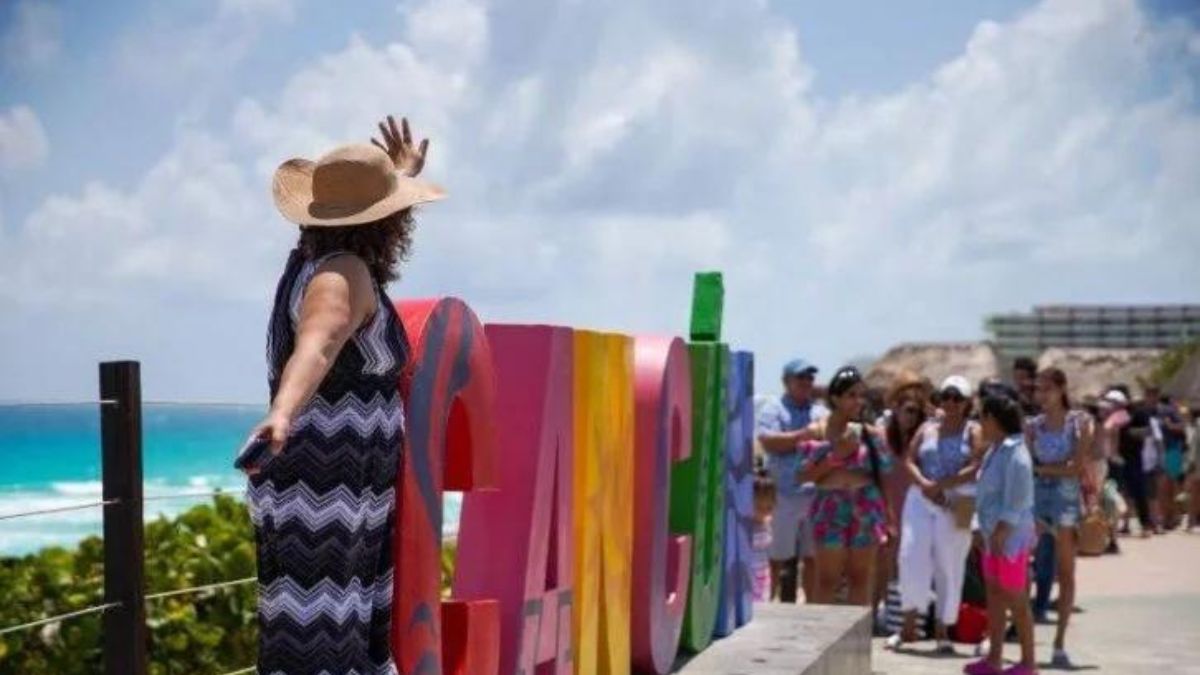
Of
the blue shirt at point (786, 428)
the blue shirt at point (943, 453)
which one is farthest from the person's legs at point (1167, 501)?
the blue shirt at point (786, 428)

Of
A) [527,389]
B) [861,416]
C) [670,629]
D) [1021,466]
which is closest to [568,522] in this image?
[527,389]

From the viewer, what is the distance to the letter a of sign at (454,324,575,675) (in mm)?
5633

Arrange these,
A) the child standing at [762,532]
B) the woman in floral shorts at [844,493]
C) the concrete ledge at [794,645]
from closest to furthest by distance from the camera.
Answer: the concrete ledge at [794,645] → the woman in floral shorts at [844,493] → the child standing at [762,532]

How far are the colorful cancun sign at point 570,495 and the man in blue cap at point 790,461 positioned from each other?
211 centimetres

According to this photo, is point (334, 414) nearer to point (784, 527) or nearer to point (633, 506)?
point (633, 506)

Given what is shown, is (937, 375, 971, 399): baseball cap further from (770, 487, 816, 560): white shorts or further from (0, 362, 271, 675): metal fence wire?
(0, 362, 271, 675): metal fence wire

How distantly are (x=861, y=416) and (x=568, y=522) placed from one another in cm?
625

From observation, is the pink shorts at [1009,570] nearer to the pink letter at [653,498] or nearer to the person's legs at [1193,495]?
the pink letter at [653,498]

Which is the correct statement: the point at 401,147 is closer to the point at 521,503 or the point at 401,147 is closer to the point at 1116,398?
the point at 521,503

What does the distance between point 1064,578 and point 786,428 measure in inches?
74.3

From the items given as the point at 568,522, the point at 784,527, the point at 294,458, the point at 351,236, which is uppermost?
the point at 351,236

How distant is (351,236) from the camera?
4426 millimetres

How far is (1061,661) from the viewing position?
35.7ft

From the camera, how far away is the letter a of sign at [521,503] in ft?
18.5
